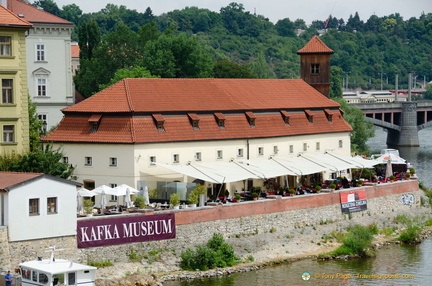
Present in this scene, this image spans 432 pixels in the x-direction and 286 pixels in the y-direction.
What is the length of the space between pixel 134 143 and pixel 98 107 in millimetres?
4457

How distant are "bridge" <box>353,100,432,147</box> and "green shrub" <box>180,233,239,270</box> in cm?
9102

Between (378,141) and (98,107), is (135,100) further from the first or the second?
(378,141)

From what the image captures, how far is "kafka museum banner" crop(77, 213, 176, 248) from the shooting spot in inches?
2064

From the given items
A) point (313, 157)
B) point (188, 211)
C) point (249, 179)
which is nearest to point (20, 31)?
point (188, 211)

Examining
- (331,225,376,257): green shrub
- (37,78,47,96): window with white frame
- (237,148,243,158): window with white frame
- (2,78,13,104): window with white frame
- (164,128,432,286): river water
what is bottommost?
(164,128,432,286): river water

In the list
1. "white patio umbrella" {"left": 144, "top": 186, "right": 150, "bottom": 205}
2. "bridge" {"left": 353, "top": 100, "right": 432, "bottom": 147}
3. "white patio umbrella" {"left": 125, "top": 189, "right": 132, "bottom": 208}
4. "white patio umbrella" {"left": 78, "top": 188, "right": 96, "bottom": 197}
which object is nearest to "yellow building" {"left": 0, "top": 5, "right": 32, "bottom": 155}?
"white patio umbrella" {"left": 78, "top": 188, "right": 96, "bottom": 197}

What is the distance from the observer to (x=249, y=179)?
2766 inches

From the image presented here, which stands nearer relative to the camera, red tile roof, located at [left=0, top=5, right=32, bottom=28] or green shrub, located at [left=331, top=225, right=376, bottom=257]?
red tile roof, located at [left=0, top=5, right=32, bottom=28]

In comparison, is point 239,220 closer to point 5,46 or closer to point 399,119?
point 5,46

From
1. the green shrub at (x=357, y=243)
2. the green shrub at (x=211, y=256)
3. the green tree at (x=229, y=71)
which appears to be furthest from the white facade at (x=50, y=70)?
the green shrub at (x=211, y=256)

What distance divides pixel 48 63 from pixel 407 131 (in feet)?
245

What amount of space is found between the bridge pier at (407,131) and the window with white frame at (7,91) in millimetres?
95694

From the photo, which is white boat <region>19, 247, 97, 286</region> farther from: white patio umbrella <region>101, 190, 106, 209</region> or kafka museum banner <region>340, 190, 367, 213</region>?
kafka museum banner <region>340, 190, 367, 213</region>

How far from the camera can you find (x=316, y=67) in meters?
86.4
